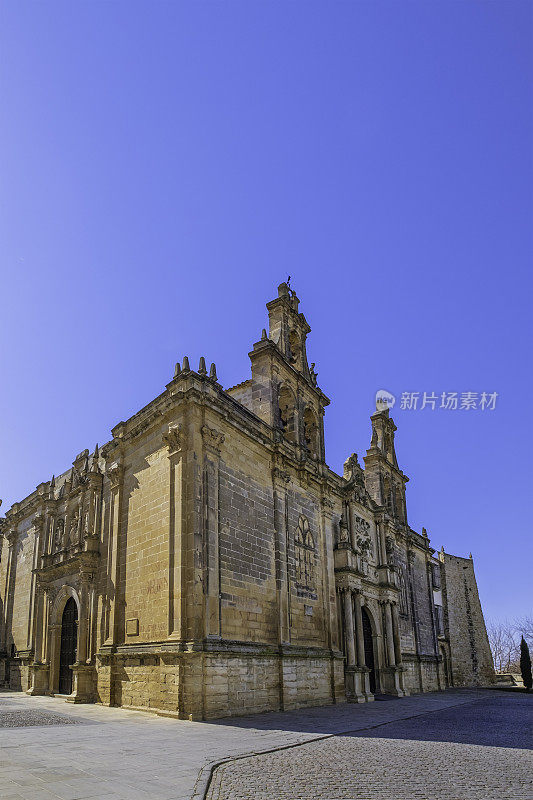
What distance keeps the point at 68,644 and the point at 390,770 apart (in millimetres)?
15021

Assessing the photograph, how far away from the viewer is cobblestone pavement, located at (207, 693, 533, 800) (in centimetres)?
659

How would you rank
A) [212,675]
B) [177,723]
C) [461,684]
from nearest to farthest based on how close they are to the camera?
[177,723], [212,675], [461,684]

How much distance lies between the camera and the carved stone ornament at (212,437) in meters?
15.4

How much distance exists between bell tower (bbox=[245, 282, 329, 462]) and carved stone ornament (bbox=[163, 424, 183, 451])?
5090 mm

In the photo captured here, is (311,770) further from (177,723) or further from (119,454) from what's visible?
(119,454)

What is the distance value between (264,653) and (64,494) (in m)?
11.1

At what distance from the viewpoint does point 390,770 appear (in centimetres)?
798

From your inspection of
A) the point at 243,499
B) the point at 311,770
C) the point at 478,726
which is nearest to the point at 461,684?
the point at 478,726

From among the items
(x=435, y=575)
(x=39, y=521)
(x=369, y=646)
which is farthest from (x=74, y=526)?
(x=435, y=575)

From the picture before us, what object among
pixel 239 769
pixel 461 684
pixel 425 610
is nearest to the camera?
pixel 239 769

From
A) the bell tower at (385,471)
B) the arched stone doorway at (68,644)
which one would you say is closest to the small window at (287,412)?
the arched stone doorway at (68,644)

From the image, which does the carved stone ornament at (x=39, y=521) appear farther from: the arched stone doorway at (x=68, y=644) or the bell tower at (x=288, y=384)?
the bell tower at (x=288, y=384)

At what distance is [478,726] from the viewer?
14.5m

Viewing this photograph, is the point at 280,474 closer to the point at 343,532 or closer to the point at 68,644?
the point at 343,532
